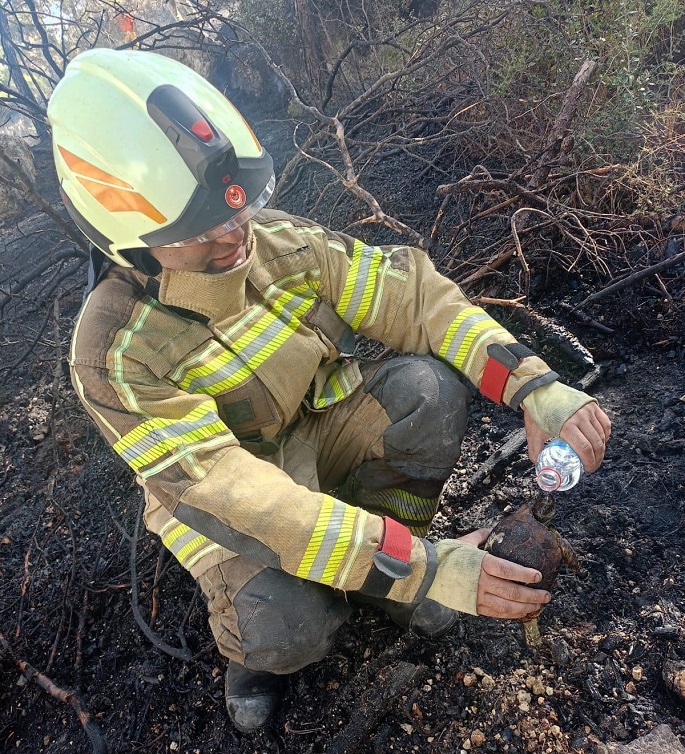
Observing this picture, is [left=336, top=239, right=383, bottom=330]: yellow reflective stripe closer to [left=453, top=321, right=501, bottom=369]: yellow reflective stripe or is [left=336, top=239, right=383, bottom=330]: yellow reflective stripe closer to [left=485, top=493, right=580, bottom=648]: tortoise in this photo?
[left=453, top=321, right=501, bottom=369]: yellow reflective stripe

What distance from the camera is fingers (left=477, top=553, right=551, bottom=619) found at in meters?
1.45

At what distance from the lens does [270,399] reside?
1.86 m

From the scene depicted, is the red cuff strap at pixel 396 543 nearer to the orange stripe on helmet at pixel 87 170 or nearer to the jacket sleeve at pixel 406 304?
the jacket sleeve at pixel 406 304

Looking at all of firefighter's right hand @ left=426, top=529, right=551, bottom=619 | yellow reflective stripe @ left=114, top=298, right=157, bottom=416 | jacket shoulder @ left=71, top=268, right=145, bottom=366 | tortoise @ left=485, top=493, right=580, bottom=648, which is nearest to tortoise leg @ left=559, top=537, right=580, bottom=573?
tortoise @ left=485, top=493, right=580, bottom=648

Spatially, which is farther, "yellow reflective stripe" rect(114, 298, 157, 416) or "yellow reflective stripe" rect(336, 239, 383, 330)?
"yellow reflective stripe" rect(336, 239, 383, 330)

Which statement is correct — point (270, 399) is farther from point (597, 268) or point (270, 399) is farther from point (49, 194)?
point (49, 194)

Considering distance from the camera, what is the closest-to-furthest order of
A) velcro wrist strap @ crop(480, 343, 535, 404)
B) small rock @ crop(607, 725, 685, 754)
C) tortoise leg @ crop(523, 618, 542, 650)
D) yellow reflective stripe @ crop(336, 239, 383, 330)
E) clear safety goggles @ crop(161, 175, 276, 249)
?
1. small rock @ crop(607, 725, 685, 754)
2. clear safety goggles @ crop(161, 175, 276, 249)
3. tortoise leg @ crop(523, 618, 542, 650)
4. velcro wrist strap @ crop(480, 343, 535, 404)
5. yellow reflective stripe @ crop(336, 239, 383, 330)

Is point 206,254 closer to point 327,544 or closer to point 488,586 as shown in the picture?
point 327,544

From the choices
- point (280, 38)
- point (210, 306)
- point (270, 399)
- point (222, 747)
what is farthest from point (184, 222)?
point (280, 38)

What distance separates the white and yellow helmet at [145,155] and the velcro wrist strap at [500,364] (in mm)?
930

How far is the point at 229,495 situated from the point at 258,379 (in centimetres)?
47

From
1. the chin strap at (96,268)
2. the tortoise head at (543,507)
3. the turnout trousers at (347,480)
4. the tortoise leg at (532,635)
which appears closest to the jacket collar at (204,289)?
the chin strap at (96,268)

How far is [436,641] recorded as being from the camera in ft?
6.23

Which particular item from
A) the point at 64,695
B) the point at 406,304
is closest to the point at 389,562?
the point at 406,304
